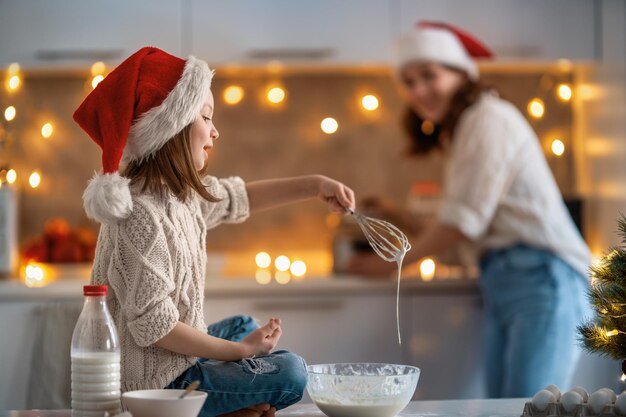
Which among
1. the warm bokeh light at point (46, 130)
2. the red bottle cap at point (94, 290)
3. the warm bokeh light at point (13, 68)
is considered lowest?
the red bottle cap at point (94, 290)

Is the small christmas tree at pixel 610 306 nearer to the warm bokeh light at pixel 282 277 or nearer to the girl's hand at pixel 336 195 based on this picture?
the girl's hand at pixel 336 195

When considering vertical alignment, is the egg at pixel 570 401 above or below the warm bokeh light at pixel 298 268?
below

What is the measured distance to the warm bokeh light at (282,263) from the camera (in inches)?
120

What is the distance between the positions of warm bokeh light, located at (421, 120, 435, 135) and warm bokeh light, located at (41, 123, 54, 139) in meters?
1.24

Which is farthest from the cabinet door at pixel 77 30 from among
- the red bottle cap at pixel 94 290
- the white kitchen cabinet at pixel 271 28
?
the red bottle cap at pixel 94 290

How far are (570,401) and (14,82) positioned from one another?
84.4 inches

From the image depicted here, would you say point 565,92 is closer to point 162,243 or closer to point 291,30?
point 291,30

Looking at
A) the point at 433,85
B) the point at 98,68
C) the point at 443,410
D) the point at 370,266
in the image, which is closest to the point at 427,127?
the point at 433,85

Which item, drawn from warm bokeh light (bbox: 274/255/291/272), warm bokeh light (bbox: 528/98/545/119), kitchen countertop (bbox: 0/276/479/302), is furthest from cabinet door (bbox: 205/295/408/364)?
warm bokeh light (bbox: 528/98/545/119)

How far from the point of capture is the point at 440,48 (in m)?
2.61

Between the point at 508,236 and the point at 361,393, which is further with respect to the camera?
the point at 508,236

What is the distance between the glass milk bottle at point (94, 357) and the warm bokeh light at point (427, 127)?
6.01 feet

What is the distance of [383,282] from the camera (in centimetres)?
262

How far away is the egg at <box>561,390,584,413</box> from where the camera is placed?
133 centimetres
